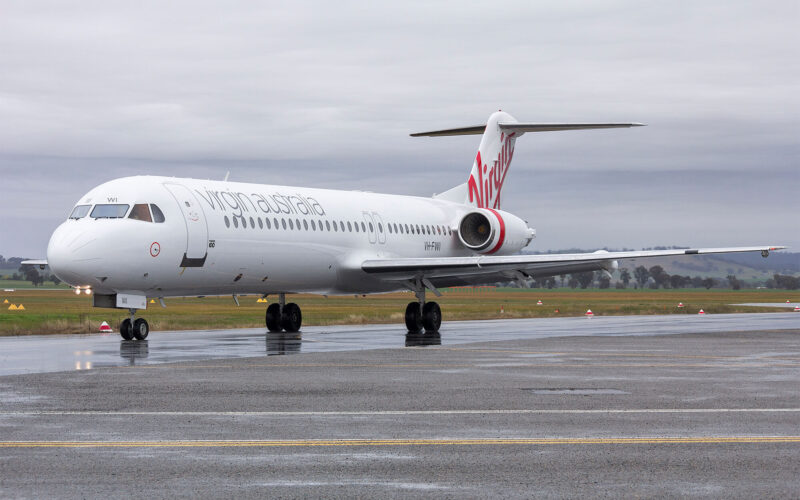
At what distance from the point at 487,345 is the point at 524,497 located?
54.4ft

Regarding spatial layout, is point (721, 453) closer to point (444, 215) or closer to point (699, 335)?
point (699, 335)

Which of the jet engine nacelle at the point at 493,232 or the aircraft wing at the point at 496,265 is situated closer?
the aircraft wing at the point at 496,265

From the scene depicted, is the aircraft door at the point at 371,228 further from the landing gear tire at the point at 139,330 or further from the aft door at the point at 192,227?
the landing gear tire at the point at 139,330

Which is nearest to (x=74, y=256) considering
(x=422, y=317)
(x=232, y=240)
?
(x=232, y=240)

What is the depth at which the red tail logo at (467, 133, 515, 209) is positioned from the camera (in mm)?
37781

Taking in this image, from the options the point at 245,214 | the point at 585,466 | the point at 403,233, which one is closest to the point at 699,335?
the point at 403,233

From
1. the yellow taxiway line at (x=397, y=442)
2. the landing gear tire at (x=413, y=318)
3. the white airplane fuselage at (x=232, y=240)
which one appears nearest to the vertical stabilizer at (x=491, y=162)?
the white airplane fuselage at (x=232, y=240)


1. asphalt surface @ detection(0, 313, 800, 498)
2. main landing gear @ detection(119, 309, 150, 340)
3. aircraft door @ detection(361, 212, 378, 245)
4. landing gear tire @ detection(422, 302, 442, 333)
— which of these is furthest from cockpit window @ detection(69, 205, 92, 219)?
landing gear tire @ detection(422, 302, 442, 333)

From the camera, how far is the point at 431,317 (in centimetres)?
3088

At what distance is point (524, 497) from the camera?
6.98 m

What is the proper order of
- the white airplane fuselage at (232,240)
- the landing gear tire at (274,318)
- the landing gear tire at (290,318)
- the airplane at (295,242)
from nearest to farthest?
the white airplane fuselage at (232,240), the airplane at (295,242), the landing gear tire at (274,318), the landing gear tire at (290,318)

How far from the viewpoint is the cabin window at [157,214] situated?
23750mm

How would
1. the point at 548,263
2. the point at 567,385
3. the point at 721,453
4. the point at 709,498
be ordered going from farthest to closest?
the point at 548,263 < the point at 567,385 < the point at 721,453 < the point at 709,498

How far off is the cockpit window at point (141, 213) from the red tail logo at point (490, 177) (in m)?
16.5
